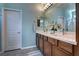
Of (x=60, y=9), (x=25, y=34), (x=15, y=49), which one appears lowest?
(x=15, y=49)

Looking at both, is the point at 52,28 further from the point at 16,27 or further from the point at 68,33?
the point at 16,27

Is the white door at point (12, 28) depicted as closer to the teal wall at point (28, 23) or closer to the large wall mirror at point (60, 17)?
the teal wall at point (28, 23)

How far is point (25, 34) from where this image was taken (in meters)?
2.84

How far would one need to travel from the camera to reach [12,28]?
8.64ft

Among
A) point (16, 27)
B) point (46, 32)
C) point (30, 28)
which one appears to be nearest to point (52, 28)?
point (46, 32)

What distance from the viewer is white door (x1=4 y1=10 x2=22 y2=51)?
2.62 metres

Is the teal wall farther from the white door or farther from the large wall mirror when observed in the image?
the large wall mirror

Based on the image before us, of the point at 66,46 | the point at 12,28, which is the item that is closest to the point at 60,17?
the point at 66,46

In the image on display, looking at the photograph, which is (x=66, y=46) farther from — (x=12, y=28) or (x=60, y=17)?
(x=12, y=28)

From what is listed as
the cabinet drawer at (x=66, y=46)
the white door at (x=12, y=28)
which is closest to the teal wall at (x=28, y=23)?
the white door at (x=12, y=28)

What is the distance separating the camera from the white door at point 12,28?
2625 millimetres

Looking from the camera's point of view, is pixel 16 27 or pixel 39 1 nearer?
pixel 39 1

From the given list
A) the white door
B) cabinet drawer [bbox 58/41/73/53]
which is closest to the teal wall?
the white door

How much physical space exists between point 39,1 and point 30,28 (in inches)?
32.0
